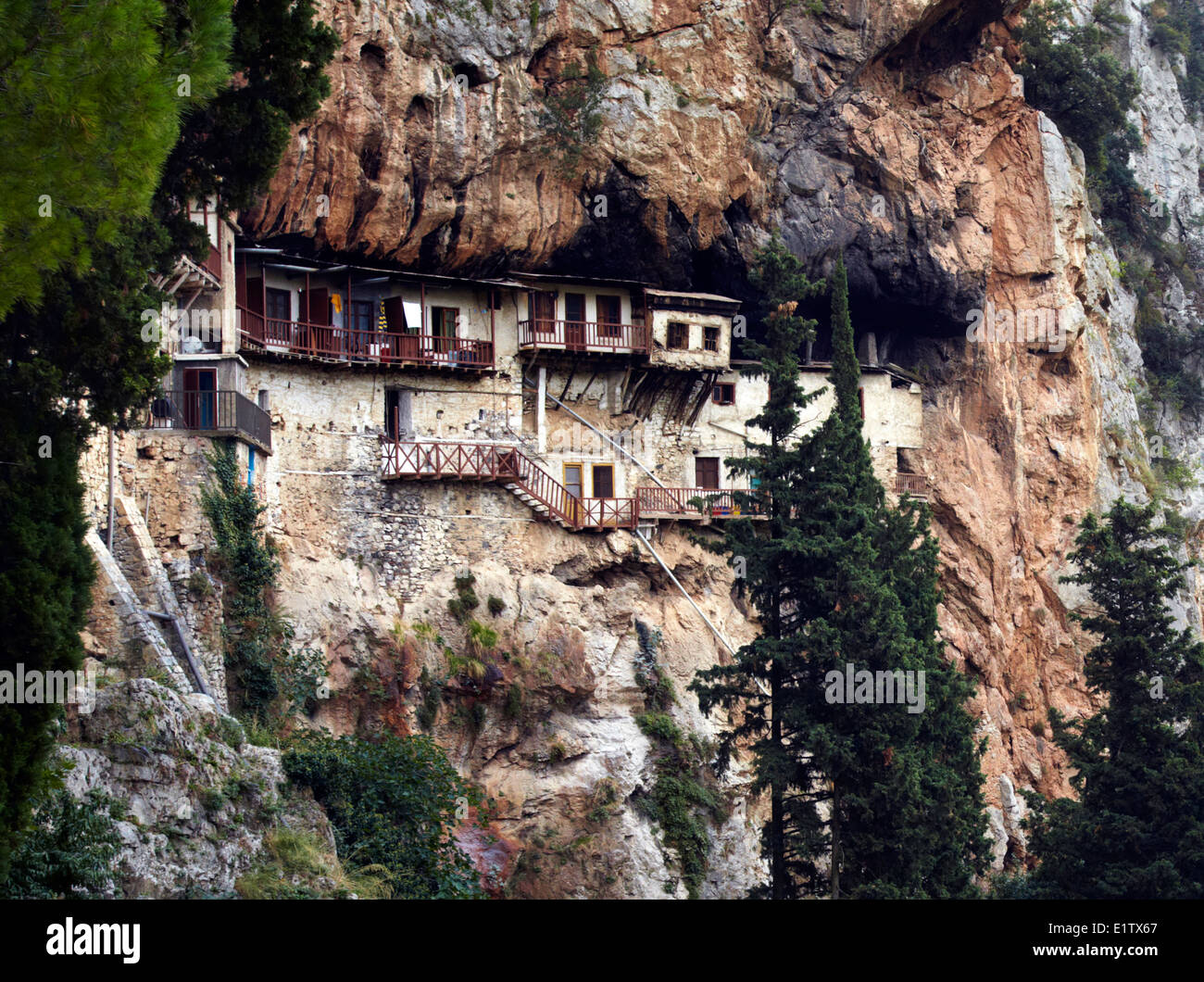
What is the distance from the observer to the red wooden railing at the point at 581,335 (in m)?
39.8

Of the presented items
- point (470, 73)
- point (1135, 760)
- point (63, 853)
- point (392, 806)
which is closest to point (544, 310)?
point (470, 73)

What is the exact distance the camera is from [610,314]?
41.6 meters

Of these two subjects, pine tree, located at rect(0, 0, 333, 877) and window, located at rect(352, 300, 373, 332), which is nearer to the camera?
pine tree, located at rect(0, 0, 333, 877)

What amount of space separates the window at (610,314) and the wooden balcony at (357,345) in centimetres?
366

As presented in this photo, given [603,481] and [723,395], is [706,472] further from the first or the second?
[603,481]

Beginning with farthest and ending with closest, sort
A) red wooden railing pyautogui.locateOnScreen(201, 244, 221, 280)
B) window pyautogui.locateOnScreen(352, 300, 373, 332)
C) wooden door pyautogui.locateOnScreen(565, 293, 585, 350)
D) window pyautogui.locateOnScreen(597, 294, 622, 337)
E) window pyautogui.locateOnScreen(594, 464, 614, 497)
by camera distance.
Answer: window pyautogui.locateOnScreen(597, 294, 622, 337) < window pyautogui.locateOnScreen(594, 464, 614, 497) < wooden door pyautogui.locateOnScreen(565, 293, 585, 350) < window pyautogui.locateOnScreen(352, 300, 373, 332) < red wooden railing pyautogui.locateOnScreen(201, 244, 221, 280)

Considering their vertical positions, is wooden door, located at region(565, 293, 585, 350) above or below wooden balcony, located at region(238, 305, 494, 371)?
above

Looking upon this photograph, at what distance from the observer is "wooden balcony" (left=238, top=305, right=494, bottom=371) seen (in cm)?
3522

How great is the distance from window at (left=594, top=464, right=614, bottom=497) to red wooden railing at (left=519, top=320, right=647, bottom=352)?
3.28 metres

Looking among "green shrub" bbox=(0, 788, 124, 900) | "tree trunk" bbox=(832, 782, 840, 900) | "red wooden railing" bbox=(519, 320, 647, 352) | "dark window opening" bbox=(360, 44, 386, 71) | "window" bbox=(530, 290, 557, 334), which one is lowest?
"tree trunk" bbox=(832, 782, 840, 900)

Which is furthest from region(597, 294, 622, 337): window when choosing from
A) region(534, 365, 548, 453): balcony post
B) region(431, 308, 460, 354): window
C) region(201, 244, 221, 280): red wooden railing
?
region(201, 244, 221, 280): red wooden railing

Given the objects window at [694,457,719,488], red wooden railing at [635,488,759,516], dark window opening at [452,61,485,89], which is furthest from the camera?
window at [694,457,719,488]

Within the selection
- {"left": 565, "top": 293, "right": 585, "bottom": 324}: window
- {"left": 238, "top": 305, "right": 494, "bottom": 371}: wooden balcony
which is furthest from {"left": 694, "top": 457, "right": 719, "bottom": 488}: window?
{"left": 238, "top": 305, "right": 494, "bottom": 371}: wooden balcony

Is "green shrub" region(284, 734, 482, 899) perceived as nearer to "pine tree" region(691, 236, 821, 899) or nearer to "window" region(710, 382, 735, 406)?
"pine tree" region(691, 236, 821, 899)
